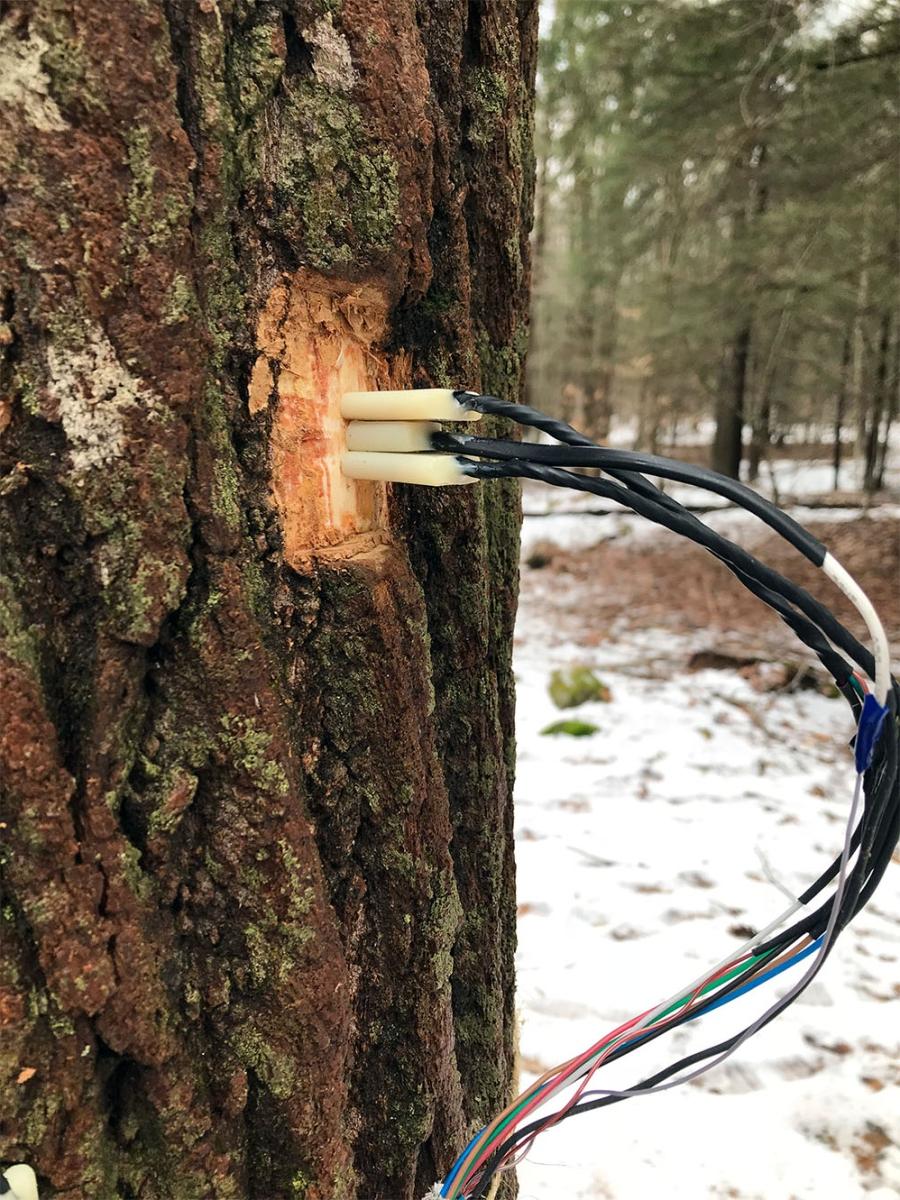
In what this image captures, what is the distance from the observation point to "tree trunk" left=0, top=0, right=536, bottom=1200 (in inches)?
21.2

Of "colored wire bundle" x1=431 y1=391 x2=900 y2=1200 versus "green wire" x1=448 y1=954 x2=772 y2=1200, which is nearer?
"colored wire bundle" x1=431 y1=391 x2=900 y2=1200

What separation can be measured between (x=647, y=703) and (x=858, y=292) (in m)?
5.57

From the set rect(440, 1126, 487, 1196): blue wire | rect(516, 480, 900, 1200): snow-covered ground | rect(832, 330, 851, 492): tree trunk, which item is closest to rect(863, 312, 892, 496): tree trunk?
rect(832, 330, 851, 492): tree trunk

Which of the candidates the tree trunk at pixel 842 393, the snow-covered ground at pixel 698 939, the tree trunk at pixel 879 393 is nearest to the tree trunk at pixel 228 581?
the snow-covered ground at pixel 698 939

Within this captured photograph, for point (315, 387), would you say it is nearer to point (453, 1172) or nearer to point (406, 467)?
point (406, 467)

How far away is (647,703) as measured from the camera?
14.3 feet

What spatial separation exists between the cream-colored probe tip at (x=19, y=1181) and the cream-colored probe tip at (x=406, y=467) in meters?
0.61

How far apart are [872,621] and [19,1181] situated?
77 centimetres

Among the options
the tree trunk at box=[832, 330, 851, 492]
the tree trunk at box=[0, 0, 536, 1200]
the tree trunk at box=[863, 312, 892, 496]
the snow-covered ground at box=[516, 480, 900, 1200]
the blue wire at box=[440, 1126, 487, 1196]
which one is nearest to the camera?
the tree trunk at box=[0, 0, 536, 1200]

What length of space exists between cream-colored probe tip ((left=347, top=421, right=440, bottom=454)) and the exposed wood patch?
0.01m

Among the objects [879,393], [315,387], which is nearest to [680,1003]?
[315,387]

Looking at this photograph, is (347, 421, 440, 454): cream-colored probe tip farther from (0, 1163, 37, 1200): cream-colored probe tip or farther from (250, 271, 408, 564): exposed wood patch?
(0, 1163, 37, 1200): cream-colored probe tip

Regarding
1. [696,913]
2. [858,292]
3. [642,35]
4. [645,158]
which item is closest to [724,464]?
[858,292]

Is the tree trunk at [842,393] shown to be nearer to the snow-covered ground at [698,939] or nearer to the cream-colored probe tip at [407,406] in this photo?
the snow-covered ground at [698,939]
